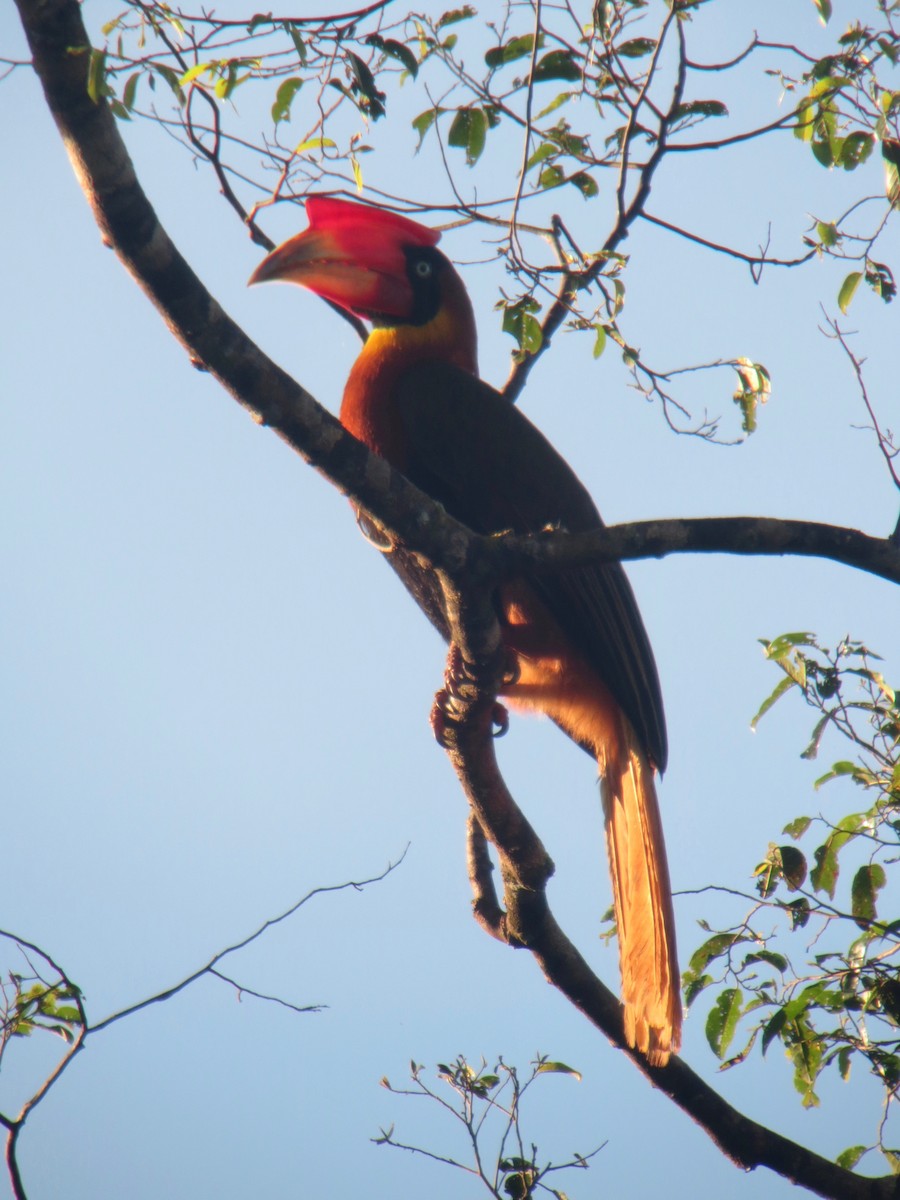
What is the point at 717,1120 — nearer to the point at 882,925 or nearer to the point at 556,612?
the point at 882,925

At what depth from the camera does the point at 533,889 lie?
2562 millimetres

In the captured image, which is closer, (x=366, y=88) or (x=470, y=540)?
(x=470, y=540)

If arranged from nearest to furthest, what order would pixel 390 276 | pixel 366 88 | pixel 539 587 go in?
pixel 366 88 → pixel 539 587 → pixel 390 276

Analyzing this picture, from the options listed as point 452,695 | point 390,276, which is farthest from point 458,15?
point 452,695

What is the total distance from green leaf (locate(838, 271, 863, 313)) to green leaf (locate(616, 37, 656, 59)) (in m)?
0.82

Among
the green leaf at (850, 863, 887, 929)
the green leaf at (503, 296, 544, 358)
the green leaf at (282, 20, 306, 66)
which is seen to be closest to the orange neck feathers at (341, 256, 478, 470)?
the green leaf at (503, 296, 544, 358)

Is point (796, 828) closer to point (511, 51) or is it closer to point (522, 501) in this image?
point (522, 501)

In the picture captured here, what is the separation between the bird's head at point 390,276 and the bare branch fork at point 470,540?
1461 millimetres

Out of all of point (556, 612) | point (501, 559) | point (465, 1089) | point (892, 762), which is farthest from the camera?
point (556, 612)

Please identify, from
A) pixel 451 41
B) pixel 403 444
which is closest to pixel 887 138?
pixel 451 41

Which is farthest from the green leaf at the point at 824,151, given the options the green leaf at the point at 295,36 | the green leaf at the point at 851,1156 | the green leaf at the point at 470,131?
the green leaf at the point at 851,1156

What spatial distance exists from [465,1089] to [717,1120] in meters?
0.67

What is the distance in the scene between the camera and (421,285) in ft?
12.0

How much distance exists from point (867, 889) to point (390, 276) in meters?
2.37
